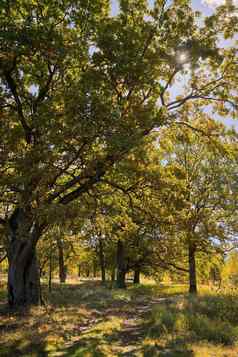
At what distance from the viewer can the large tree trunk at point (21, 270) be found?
1469 centimetres

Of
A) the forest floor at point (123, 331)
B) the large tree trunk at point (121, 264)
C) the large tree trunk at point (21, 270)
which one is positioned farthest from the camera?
the large tree trunk at point (121, 264)

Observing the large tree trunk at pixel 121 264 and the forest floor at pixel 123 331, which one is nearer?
the forest floor at pixel 123 331

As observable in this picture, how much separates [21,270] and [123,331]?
6.33 meters

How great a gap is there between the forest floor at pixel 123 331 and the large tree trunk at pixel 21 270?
31.9 inches

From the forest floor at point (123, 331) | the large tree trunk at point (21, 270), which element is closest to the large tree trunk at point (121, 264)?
the forest floor at point (123, 331)

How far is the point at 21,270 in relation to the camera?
1494 cm

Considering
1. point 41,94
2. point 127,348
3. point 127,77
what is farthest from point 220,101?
point 127,348

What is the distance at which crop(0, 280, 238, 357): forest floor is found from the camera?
8.12m

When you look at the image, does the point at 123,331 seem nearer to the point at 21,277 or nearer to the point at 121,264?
the point at 21,277

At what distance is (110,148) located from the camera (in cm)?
981

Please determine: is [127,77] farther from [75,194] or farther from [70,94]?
[75,194]

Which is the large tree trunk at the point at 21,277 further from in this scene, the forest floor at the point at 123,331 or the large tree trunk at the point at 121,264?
the large tree trunk at the point at 121,264

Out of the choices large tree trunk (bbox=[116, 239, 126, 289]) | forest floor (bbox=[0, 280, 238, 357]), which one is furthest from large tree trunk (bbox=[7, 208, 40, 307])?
large tree trunk (bbox=[116, 239, 126, 289])

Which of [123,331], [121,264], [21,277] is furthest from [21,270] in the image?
[121,264]
